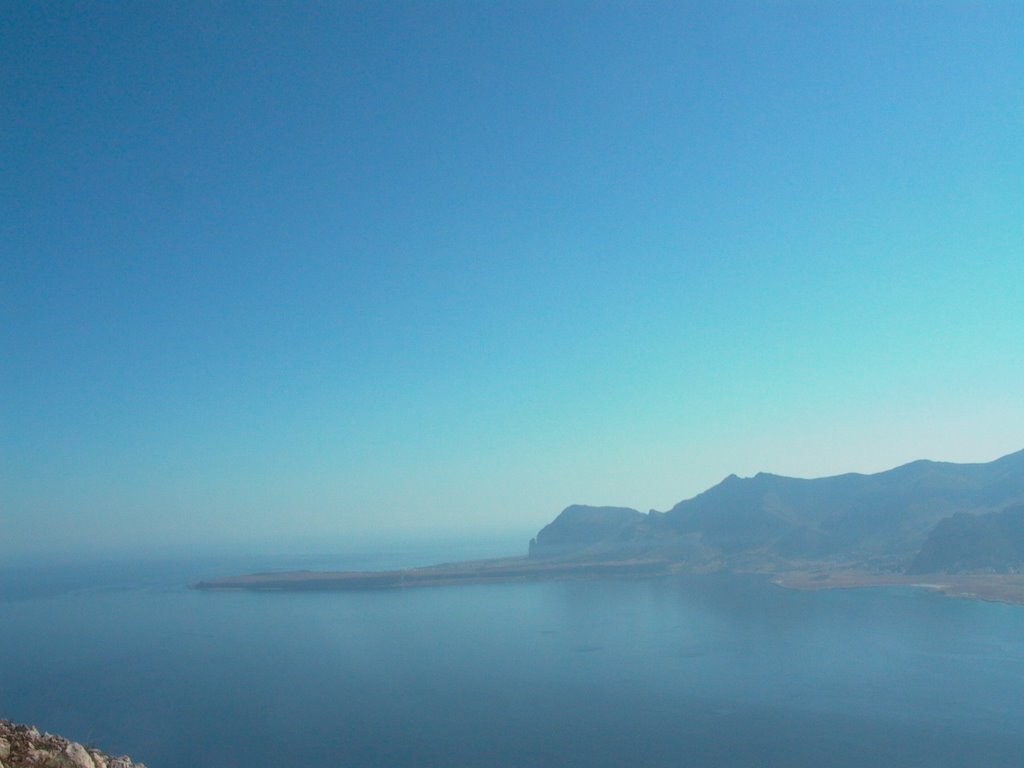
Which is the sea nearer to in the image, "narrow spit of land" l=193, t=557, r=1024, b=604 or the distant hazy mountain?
"narrow spit of land" l=193, t=557, r=1024, b=604

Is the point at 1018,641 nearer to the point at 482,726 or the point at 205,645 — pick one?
the point at 482,726

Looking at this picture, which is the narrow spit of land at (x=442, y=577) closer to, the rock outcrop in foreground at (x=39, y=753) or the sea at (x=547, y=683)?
the sea at (x=547, y=683)

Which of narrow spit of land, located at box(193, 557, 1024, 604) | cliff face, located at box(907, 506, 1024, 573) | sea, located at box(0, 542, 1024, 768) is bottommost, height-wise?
sea, located at box(0, 542, 1024, 768)

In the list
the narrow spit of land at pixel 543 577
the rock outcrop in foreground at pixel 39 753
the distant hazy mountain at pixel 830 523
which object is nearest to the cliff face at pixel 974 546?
the distant hazy mountain at pixel 830 523

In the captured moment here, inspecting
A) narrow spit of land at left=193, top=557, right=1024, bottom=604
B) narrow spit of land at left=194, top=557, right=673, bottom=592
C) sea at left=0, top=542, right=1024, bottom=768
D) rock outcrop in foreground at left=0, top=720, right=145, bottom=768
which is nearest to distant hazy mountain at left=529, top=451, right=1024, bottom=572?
narrow spit of land at left=193, top=557, right=1024, bottom=604

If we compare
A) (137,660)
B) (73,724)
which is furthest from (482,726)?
(137,660)

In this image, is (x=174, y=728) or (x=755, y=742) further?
(x=174, y=728)
